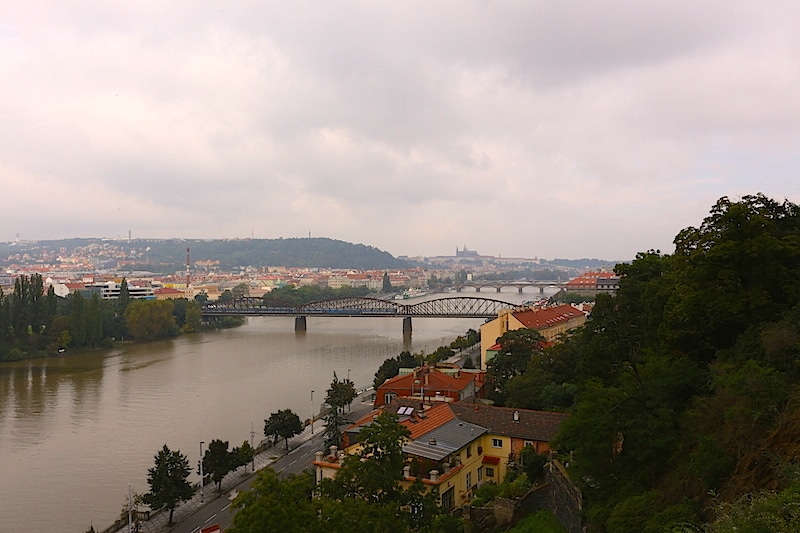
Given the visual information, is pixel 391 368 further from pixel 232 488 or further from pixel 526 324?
pixel 232 488

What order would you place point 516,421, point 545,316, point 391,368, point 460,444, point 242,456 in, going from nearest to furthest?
point 460,444 → point 516,421 → point 242,456 → point 391,368 → point 545,316

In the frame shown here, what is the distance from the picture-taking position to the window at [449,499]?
855cm

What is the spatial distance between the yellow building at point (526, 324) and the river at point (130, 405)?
4.33 m

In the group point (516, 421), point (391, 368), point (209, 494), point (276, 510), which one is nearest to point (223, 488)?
point (209, 494)

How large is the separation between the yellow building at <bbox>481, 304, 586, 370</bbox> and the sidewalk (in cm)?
676

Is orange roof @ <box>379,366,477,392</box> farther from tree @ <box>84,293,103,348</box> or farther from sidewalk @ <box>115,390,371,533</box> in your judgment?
tree @ <box>84,293,103,348</box>

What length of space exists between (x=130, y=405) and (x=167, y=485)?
8.48m

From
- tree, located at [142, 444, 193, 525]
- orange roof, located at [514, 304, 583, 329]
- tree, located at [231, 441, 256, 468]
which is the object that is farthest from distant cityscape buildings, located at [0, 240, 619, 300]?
tree, located at [142, 444, 193, 525]

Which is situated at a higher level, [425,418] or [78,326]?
[78,326]

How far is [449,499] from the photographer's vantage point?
873 centimetres

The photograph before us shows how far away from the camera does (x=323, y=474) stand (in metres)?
9.16

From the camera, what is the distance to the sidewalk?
32.8 ft

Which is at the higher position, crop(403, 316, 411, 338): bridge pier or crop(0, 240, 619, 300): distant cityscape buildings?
crop(0, 240, 619, 300): distant cityscape buildings

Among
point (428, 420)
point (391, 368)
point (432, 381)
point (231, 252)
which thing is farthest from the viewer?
point (231, 252)
